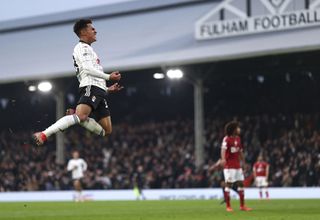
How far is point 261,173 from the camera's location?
31.5 m

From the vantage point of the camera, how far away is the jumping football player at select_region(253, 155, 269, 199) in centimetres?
3109

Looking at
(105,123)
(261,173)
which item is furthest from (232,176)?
(261,173)

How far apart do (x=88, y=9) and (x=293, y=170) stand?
57.0 ft

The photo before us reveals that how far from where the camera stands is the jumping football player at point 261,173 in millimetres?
31094

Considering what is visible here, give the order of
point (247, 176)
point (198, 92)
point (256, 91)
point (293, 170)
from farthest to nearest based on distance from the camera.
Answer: point (256, 91), point (198, 92), point (247, 176), point (293, 170)

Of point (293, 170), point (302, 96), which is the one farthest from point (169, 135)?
point (293, 170)

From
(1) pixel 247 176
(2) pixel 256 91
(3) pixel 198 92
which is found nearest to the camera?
(1) pixel 247 176

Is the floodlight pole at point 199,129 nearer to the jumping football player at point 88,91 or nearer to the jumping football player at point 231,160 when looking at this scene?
the jumping football player at point 231,160

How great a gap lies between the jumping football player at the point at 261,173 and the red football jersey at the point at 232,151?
11.5 meters

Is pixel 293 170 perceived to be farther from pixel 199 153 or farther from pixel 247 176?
pixel 199 153

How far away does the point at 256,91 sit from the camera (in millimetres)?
40062

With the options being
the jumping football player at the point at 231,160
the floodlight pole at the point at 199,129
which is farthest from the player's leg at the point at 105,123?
the floodlight pole at the point at 199,129

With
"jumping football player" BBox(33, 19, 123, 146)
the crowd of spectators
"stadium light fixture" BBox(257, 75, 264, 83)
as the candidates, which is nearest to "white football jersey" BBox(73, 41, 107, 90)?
"jumping football player" BBox(33, 19, 123, 146)

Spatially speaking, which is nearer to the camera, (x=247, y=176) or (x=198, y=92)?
(x=247, y=176)
